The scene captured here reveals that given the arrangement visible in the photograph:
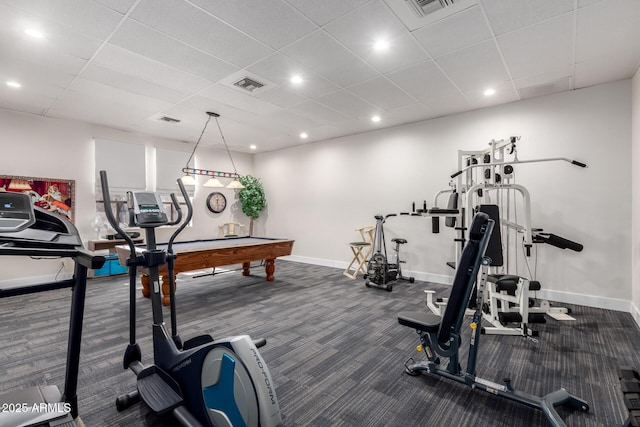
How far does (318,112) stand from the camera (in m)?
5.06

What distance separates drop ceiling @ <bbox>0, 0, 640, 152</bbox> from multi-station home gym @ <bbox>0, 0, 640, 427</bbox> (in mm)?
30

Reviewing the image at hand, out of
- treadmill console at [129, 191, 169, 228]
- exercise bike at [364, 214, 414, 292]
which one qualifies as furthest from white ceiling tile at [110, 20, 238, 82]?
exercise bike at [364, 214, 414, 292]

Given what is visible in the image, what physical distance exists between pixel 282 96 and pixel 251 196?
3892 mm

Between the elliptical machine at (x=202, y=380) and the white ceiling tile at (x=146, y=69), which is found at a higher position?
the white ceiling tile at (x=146, y=69)

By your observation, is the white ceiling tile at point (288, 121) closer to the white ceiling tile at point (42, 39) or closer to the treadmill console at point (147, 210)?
the white ceiling tile at point (42, 39)

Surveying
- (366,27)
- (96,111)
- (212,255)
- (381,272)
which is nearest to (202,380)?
(212,255)

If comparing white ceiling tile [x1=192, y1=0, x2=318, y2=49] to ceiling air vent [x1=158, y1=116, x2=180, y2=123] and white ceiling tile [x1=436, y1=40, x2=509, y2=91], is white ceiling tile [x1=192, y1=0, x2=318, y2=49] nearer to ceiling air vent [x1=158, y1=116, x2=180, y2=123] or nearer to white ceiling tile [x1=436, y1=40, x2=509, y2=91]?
white ceiling tile [x1=436, y1=40, x2=509, y2=91]

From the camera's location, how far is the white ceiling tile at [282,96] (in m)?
4.09

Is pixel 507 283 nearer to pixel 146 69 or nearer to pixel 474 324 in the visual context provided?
pixel 474 324

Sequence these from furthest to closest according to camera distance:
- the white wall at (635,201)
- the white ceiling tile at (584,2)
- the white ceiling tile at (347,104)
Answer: the white ceiling tile at (347,104) < the white wall at (635,201) < the white ceiling tile at (584,2)

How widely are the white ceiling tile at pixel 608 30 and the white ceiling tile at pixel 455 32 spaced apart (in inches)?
29.4

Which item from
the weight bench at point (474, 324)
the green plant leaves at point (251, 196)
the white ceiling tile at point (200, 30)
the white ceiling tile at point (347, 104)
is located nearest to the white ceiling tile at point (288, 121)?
the white ceiling tile at point (347, 104)

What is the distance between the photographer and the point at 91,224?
564 cm

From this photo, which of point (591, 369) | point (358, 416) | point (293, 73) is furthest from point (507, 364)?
point (293, 73)
